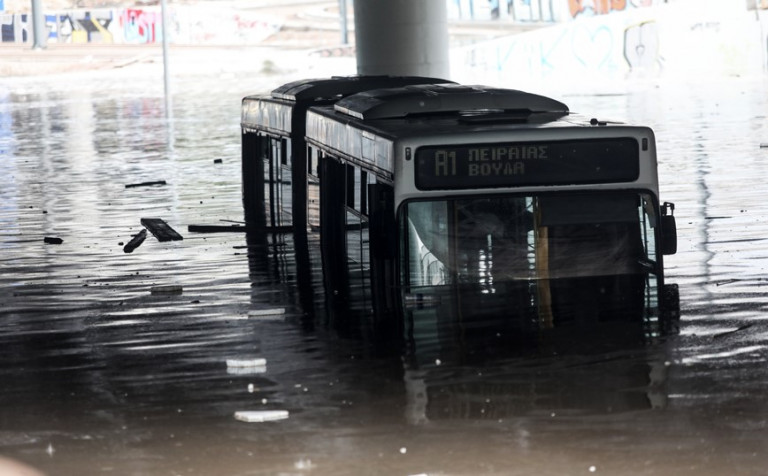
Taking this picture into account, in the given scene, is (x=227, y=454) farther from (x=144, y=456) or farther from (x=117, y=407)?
(x=117, y=407)

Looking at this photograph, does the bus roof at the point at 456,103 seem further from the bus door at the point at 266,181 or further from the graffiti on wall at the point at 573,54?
the graffiti on wall at the point at 573,54

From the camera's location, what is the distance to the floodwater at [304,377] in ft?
25.0

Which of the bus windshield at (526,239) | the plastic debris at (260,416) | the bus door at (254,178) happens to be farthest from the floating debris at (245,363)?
the bus door at (254,178)

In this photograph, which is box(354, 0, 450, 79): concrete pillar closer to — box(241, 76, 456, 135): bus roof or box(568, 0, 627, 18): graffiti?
box(241, 76, 456, 135): bus roof

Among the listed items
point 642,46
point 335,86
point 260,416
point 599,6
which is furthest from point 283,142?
point 599,6

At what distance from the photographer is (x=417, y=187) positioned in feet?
36.8

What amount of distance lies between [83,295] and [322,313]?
2617 mm

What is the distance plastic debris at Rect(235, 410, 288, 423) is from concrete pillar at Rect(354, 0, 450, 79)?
24941mm

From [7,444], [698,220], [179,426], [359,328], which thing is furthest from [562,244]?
[698,220]

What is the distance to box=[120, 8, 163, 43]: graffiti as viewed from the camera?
318 feet

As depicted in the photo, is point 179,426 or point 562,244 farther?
point 562,244

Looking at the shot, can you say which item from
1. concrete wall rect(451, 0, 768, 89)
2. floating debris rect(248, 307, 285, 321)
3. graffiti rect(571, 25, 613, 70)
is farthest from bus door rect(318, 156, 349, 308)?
graffiti rect(571, 25, 613, 70)

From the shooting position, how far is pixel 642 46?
5634 centimetres

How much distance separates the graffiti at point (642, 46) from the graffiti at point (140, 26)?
153ft
